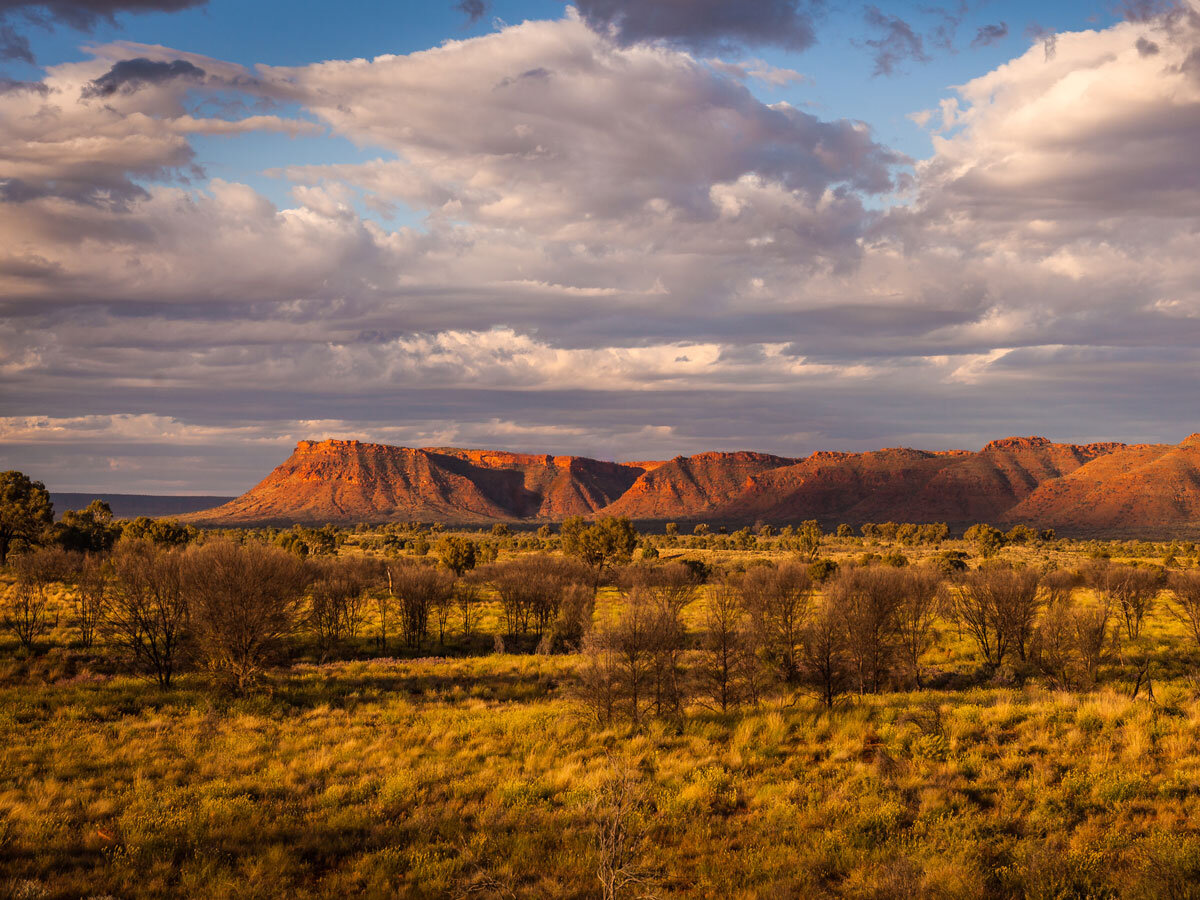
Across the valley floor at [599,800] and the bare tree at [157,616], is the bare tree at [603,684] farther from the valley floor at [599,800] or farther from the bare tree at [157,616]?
the bare tree at [157,616]

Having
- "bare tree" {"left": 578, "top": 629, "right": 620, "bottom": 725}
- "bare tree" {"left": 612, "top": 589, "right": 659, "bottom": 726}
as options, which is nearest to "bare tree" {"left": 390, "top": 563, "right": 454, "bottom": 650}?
"bare tree" {"left": 578, "top": 629, "right": 620, "bottom": 725}

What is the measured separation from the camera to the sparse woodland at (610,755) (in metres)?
10.1

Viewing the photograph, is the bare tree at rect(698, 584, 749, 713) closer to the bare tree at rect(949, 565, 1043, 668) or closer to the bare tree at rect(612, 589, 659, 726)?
the bare tree at rect(612, 589, 659, 726)

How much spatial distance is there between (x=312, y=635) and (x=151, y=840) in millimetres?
28502

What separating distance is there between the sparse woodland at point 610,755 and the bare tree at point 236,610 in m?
0.10

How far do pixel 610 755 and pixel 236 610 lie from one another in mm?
13657

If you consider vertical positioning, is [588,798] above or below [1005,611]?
above

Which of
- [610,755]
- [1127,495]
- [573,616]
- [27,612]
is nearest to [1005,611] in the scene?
[573,616]

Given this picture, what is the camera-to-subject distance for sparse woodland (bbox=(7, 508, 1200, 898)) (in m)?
10.1

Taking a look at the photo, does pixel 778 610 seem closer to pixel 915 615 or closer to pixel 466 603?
pixel 915 615

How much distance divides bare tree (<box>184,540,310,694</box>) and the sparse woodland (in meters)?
0.10

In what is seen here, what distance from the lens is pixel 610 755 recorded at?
15.5 metres

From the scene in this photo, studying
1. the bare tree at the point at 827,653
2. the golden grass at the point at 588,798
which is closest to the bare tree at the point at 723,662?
the golden grass at the point at 588,798

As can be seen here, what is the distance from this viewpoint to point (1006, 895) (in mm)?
9367
